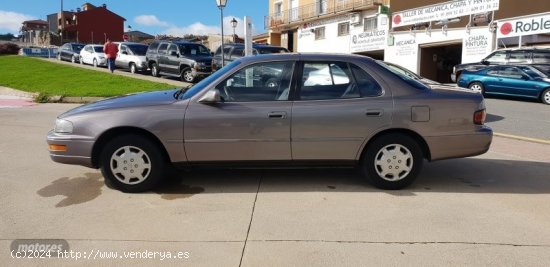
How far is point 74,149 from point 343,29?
31.2m

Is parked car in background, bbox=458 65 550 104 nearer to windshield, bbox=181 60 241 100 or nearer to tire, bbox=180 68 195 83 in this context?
tire, bbox=180 68 195 83

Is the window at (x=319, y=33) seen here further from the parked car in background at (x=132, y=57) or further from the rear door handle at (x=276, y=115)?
the rear door handle at (x=276, y=115)

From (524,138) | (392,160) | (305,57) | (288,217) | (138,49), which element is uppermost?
(138,49)

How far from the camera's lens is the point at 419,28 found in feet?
88.5

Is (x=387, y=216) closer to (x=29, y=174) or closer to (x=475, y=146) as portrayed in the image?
(x=475, y=146)

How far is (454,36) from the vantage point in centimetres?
2334

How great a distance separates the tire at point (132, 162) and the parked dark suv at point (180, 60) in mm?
14028

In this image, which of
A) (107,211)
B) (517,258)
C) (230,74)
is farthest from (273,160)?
(517,258)

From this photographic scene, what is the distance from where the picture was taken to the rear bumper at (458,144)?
5086mm

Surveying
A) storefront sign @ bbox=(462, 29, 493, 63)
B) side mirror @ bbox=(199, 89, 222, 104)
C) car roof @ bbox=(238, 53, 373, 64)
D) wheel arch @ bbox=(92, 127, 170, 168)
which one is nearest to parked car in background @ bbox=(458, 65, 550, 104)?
storefront sign @ bbox=(462, 29, 493, 63)

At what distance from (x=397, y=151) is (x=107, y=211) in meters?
3.01

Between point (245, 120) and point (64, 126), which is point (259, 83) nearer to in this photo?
point (245, 120)

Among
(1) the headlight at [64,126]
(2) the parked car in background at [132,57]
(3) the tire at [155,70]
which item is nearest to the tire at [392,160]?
(1) the headlight at [64,126]

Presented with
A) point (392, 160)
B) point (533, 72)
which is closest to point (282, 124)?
point (392, 160)
